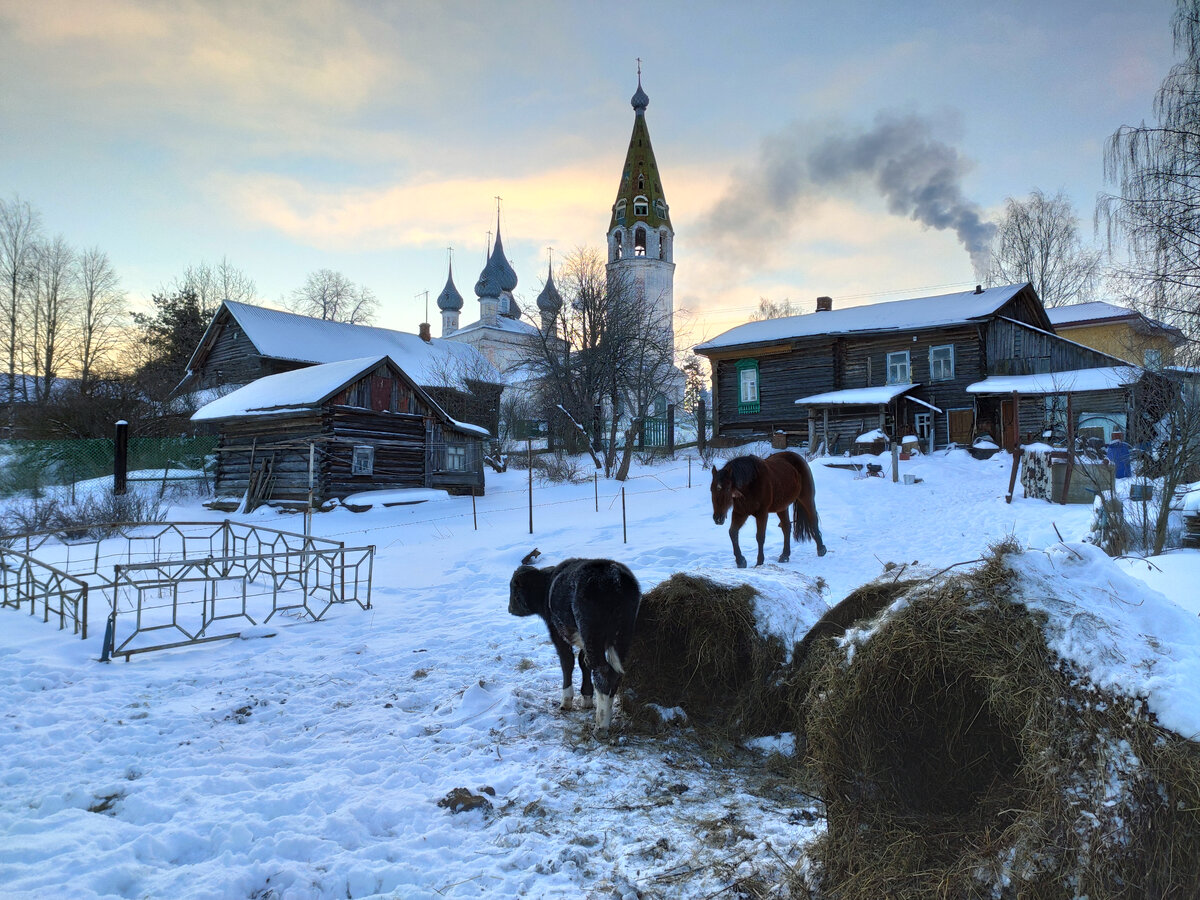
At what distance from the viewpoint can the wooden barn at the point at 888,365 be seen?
1010 inches

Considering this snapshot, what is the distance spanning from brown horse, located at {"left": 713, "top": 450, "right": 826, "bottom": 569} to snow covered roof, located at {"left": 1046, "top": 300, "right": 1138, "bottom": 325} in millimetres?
34181

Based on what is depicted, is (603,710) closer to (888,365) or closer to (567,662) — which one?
(567,662)

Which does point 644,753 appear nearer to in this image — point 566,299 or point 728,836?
point 728,836

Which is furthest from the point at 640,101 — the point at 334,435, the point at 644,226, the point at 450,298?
the point at 334,435

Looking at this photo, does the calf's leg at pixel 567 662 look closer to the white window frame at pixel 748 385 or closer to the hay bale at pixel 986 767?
the hay bale at pixel 986 767

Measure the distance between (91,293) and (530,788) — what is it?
3891 centimetres

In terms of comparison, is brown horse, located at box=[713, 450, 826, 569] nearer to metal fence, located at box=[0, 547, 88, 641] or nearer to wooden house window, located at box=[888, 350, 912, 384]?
metal fence, located at box=[0, 547, 88, 641]

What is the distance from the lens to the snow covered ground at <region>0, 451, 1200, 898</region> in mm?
3240

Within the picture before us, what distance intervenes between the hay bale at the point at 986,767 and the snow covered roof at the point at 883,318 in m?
26.6

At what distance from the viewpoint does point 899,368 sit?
92.0 feet

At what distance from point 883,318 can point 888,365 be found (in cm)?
239

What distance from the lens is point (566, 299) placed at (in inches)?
1173

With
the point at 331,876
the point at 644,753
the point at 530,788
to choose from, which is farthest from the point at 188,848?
the point at 644,753

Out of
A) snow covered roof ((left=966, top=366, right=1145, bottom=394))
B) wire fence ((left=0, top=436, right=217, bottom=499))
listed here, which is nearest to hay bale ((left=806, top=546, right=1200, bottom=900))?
wire fence ((left=0, top=436, right=217, bottom=499))
